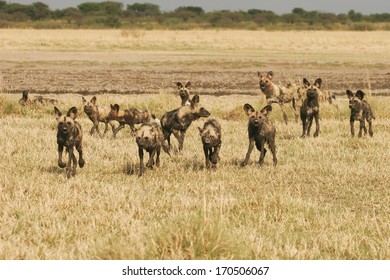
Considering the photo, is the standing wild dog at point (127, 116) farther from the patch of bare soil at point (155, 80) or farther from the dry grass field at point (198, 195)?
the patch of bare soil at point (155, 80)

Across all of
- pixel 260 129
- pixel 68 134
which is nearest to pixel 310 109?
pixel 260 129

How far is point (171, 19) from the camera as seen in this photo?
117 metres

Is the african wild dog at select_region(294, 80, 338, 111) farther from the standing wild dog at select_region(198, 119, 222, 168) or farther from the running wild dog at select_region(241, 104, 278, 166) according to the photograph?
the standing wild dog at select_region(198, 119, 222, 168)

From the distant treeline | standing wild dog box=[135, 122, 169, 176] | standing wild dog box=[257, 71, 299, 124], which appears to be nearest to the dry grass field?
standing wild dog box=[135, 122, 169, 176]

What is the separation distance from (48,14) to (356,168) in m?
121

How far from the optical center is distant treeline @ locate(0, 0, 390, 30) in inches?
3760

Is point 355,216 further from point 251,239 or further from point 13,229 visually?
point 13,229

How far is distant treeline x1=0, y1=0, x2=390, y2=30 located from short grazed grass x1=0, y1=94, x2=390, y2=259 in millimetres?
78604

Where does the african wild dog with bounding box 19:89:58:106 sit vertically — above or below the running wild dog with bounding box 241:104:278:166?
below

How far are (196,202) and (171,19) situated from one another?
361 feet

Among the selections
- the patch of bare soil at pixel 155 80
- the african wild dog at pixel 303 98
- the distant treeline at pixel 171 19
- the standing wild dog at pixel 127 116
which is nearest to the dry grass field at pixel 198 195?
the african wild dog at pixel 303 98

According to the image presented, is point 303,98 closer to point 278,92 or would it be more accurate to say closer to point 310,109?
point 278,92

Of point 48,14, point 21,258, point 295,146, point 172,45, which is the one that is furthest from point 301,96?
point 48,14

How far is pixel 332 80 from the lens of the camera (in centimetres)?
3575
